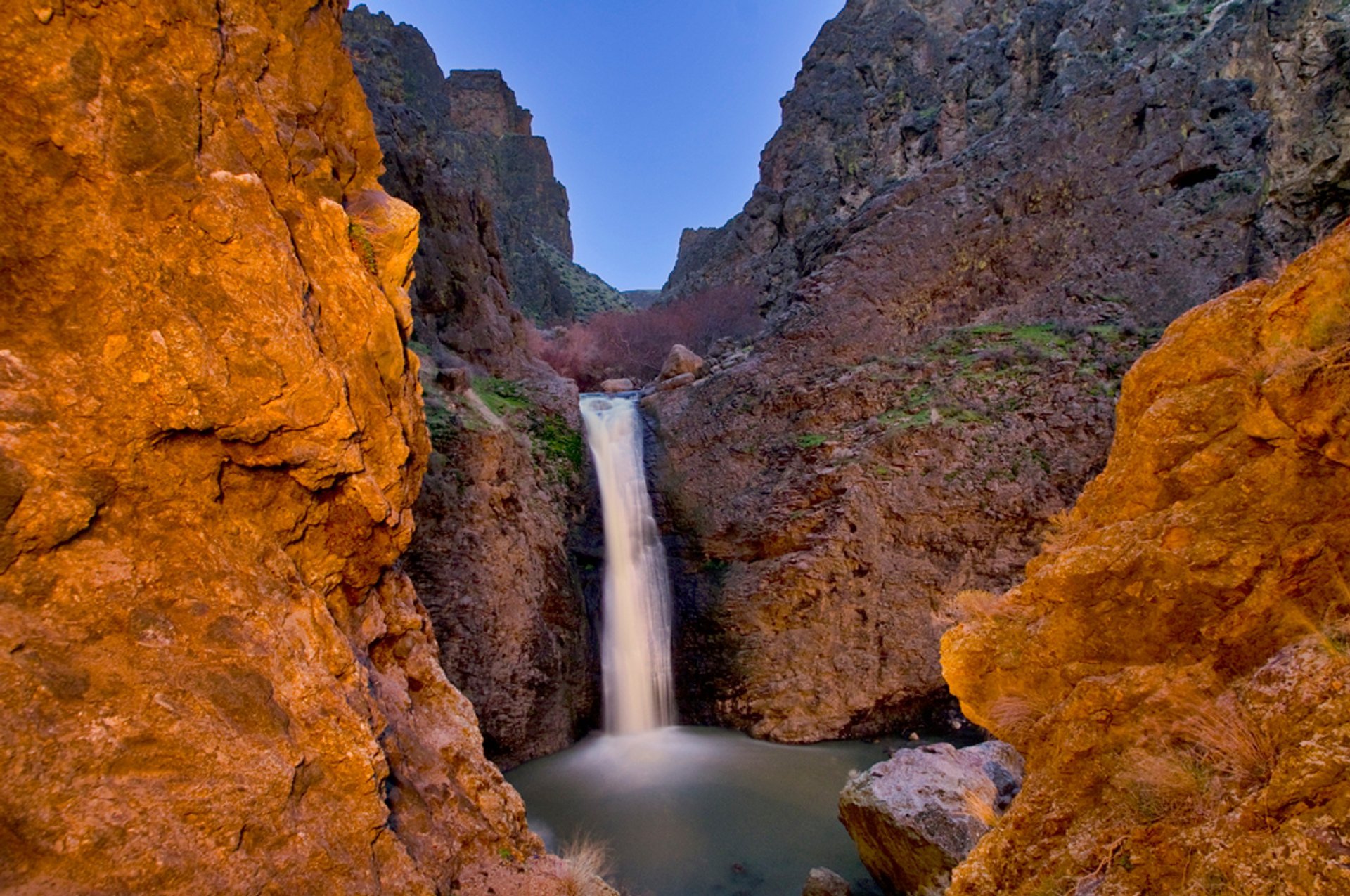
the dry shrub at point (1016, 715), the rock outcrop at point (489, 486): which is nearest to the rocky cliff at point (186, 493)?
the dry shrub at point (1016, 715)

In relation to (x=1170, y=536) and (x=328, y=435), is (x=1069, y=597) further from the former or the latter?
(x=328, y=435)

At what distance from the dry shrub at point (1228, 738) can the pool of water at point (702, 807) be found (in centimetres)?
657

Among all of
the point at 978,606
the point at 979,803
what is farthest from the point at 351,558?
the point at 979,803

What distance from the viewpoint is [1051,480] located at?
1325 cm

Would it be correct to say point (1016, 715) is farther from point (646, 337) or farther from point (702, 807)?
point (646, 337)

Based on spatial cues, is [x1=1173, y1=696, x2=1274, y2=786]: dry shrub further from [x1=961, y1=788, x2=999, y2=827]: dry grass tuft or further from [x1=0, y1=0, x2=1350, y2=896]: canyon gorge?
[x1=961, y1=788, x2=999, y2=827]: dry grass tuft

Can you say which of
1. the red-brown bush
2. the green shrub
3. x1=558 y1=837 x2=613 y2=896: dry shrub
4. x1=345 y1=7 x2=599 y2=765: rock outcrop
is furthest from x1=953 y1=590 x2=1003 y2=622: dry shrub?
the red-brown bush

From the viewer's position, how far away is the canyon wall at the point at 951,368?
1318 centimetres

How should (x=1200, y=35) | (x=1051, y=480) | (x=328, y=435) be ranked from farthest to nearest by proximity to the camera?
(x=1200, y=35) < (x=1051, y=480) < (x=328, y=435)

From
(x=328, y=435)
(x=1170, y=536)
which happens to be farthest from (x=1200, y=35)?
(x=328, y=435)

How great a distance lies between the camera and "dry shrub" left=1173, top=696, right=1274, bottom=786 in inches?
121

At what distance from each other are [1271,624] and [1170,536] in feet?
2.67

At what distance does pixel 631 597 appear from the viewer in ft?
51.4

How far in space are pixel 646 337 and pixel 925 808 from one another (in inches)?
1117
